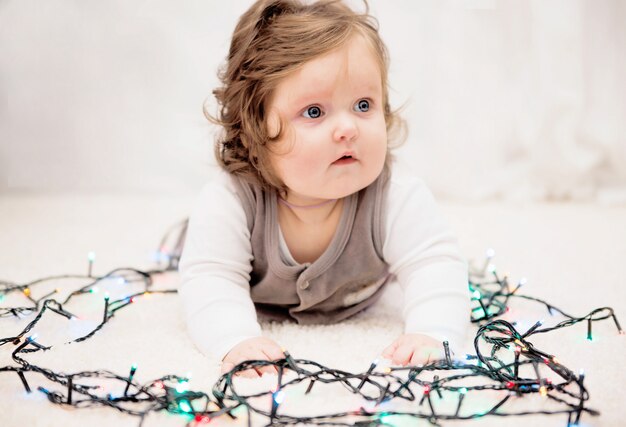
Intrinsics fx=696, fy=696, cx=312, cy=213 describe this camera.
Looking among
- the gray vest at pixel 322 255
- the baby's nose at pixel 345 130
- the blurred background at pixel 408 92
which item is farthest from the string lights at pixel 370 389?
A: the blurred background at pixel 408 92

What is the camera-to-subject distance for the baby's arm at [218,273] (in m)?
0.91

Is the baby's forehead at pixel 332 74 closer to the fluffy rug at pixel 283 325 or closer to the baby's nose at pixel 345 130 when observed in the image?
the baby's nose at pixel 345 130

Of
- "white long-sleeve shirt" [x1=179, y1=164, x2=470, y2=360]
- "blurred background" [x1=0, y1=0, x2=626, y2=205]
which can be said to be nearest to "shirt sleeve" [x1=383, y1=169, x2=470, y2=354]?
"white long-sleeve shirt" [x1=179, y1=164, x2=470, y2=360]

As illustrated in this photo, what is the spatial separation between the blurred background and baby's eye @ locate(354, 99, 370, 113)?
992 millimetres

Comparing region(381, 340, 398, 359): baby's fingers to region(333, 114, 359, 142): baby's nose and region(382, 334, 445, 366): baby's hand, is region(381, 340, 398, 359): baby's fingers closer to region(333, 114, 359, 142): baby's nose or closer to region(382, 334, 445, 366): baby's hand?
region(382, 334, 445, 366): baby's hand

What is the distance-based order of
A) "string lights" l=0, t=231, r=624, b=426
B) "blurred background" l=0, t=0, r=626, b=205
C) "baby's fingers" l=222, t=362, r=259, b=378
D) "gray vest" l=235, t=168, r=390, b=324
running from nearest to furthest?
"string lights" l=0, t=231, r=624, b=426 → "baby's fingers" l=222, t=362, r=259, b=378 → "gray vest" l=235, t=168, r=390, b=324 → "blurred background" l=0, t=0, r=626, b=205

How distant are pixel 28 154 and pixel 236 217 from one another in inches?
50.4

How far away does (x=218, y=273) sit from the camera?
38.8 inches

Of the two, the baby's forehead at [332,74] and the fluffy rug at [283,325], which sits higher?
the baby's forehead at [332,74]

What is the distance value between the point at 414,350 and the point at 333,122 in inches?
12.1

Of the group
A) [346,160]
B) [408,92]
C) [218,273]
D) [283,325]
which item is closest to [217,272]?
[218,273]

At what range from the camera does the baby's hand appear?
85 centimetres

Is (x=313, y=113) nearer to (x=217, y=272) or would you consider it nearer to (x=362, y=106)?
(x=362, y=106)

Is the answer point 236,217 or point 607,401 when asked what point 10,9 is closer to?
point 236,217
